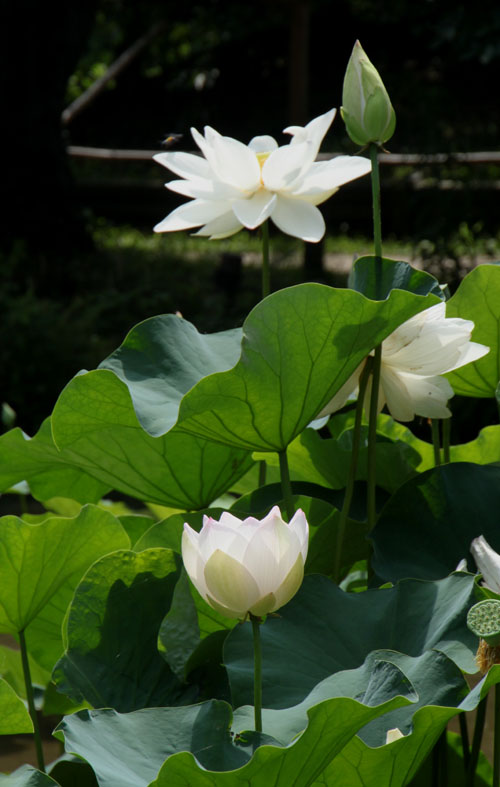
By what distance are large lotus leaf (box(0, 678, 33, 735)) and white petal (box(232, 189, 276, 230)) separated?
33 cm

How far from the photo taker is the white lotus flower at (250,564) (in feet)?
1.56

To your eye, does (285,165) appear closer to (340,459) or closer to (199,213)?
(199,213)

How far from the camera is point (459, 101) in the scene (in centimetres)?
502

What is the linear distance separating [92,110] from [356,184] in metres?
3.62

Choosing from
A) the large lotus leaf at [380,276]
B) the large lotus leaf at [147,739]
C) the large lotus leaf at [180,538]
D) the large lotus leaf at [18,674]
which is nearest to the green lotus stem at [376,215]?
the large lotus leaf at [380,276]

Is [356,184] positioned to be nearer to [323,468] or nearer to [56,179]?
[56,179]

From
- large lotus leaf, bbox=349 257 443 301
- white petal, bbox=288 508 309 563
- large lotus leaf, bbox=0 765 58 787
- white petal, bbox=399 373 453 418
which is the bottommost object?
large lotus leaf, bbox=0 765 58 787

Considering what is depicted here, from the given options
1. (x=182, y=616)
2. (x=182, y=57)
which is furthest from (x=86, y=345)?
(x=182, y=57)

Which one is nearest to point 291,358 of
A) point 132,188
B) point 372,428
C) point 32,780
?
point 372,428

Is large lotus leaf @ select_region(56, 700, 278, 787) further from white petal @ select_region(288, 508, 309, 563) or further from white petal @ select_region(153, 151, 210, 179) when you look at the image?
white petal @ select_region(153, 151, 210, 179)

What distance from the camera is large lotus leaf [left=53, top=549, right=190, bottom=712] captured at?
→ 63 cm

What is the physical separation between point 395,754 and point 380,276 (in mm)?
332

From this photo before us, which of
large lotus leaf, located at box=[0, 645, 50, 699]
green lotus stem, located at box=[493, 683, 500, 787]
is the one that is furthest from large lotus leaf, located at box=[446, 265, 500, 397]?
large lotus leaf, located at box=[0, 645, 50, 699]

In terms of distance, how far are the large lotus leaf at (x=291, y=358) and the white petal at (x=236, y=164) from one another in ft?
0.36
